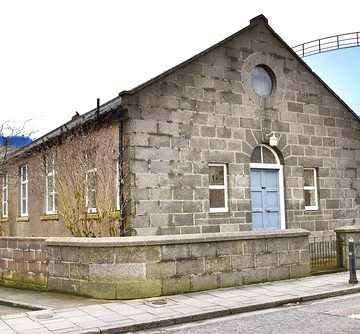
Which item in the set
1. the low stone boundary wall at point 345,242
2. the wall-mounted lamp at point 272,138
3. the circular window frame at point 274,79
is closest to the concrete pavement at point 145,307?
the low stone boundary wall at point 345,242

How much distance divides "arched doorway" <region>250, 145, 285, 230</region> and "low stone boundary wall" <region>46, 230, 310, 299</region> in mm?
3983

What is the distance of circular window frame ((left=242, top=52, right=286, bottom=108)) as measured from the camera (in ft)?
51.3

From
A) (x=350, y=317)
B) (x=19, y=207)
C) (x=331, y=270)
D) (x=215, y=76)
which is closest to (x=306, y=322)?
(x=350, y=317)

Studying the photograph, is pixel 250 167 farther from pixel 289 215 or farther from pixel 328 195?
pixel 328 195

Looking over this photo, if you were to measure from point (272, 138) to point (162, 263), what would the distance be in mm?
7073

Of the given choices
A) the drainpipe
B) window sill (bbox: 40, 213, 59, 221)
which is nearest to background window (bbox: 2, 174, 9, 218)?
window sill (bbox: 40, 213, 59, 221)

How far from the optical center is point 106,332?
23.9 feet

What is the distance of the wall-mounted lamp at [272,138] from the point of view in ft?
50.8

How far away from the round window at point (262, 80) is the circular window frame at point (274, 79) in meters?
0.12

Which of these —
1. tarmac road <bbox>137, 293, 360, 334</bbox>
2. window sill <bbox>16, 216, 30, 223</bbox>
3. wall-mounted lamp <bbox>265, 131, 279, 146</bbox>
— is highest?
wall-mounted lamp <bbox>265, 131, 279, 146</bbox>

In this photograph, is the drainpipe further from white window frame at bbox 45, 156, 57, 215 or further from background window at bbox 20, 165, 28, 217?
background window at bbox 20, 165, 28, 217

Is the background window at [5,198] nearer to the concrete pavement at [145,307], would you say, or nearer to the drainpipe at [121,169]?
the drainpipe at [121,169]

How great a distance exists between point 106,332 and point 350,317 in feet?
12.6

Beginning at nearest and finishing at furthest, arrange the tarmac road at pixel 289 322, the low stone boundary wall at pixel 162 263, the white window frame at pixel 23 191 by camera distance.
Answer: the tarmac road at pixel 289 322, the low stone boundary wall at pixel 162 263, the white window frame at pixel 23 191
